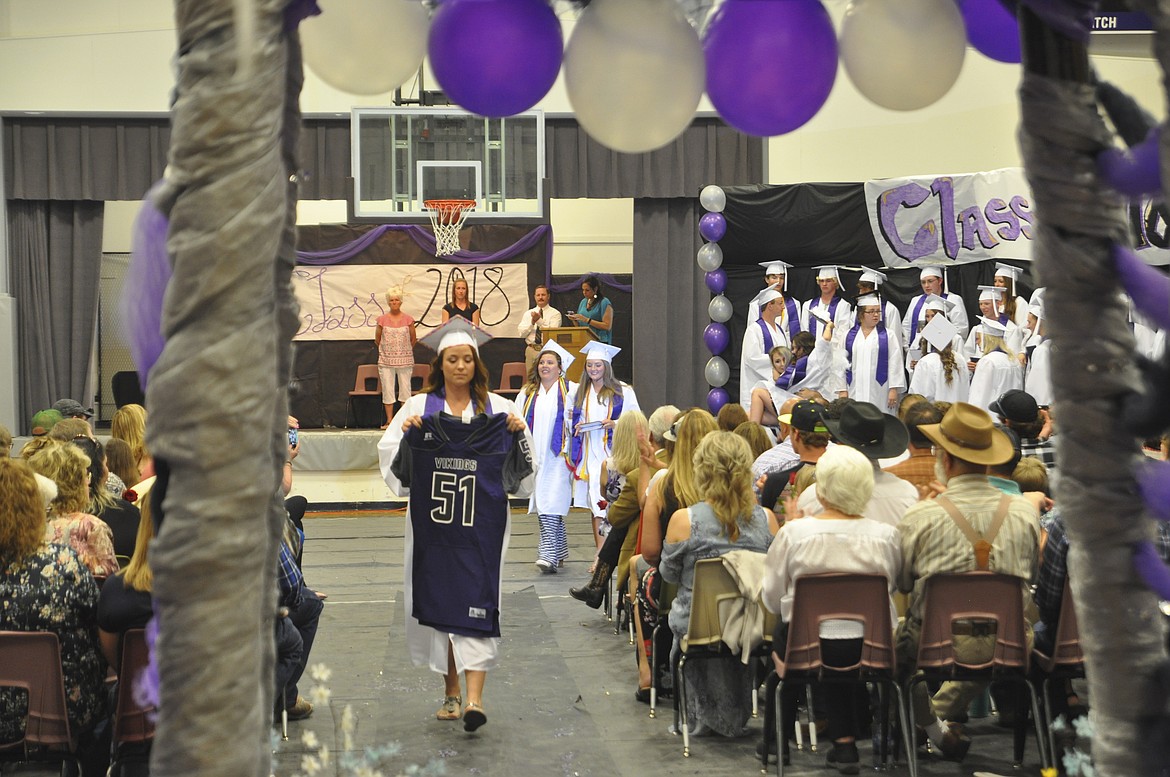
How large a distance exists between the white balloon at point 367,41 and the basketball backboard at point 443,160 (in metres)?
10.5

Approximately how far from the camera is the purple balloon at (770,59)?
56.6 inches

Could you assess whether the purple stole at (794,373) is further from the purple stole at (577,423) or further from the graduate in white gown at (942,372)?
the purple stole at (577,423)

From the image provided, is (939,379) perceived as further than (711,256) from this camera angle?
No

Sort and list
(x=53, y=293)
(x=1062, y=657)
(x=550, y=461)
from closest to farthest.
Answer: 1. (x=1062, y=657)
2. (x=550, y=461)
3. (x=53, y=293)

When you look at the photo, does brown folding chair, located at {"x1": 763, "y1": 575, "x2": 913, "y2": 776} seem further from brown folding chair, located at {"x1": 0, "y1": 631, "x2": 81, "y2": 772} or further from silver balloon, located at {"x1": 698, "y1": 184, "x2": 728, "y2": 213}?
silver balloon, located at {"x1": 698, "y1": 184, "x2": 728, "y2": 213}

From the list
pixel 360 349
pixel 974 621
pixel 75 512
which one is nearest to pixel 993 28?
pixel 974 621

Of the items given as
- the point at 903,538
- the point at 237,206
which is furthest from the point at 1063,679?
the point at 237,206

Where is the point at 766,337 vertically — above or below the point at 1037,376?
above

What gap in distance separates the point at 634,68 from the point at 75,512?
309 centimetres

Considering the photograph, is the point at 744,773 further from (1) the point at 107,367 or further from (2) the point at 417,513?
(1) the point at 107,367

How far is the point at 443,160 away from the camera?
39.4ft

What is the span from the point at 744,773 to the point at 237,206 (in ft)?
12.6

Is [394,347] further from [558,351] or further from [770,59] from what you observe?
[770,59]

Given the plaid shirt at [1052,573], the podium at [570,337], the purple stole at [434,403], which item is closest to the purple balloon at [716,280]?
the podium at [570,337]
